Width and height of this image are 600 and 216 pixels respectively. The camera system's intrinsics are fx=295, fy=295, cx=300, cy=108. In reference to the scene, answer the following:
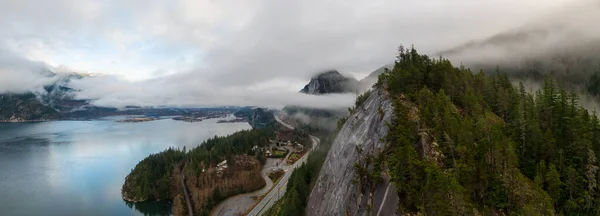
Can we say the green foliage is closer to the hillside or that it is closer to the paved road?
the paved road

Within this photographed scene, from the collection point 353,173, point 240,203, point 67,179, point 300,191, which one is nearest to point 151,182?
point 240,203

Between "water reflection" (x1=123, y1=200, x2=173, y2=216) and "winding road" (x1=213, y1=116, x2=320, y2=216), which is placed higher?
"winding road" (x1=213, y1=116, x2=320, y2=216)

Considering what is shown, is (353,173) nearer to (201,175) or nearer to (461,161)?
(461,161)

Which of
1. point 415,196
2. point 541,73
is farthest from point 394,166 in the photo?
point 541,73

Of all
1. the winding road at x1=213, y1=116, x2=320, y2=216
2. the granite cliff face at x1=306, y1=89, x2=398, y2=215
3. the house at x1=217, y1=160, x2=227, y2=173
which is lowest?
the winding road at x1=213, y1=116, x2=320, y2=216

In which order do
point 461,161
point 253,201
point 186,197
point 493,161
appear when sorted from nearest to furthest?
point 461,161
point 493,161
point 253,201
point 186,197

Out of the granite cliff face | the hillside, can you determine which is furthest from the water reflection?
the hillside
